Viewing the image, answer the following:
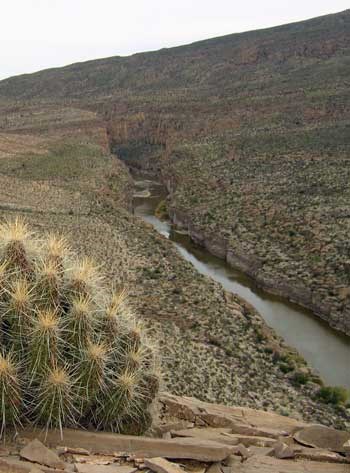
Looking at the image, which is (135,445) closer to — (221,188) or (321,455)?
(321,455)

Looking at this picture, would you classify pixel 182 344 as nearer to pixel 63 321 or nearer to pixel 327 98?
pixel 63 321

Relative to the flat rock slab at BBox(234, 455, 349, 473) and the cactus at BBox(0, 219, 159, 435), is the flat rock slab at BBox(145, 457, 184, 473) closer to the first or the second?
the flat rock slab at BBox(234, 455, 349, 473)

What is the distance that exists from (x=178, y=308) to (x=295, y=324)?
5.87 metres

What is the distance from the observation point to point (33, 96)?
103500 millimetres

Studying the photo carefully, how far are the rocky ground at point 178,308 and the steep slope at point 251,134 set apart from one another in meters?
4.83

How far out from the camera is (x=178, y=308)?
20297mm

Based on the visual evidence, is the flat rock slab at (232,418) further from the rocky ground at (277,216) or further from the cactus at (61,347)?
the rocky ground at (277,216)

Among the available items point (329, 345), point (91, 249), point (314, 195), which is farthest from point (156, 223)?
point (329, 345)

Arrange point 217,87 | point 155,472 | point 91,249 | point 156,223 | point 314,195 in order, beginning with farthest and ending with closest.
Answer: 1. point 217,87
2. point 156,223
3. point 314,195
4. point 91,249
5. point 155,472

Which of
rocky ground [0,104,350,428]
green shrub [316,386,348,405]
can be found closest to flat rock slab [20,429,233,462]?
rocky ground [0,104,350,428]

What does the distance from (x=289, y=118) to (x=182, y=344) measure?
41.2m

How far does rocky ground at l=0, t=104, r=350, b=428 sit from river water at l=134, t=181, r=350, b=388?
5.11 ft

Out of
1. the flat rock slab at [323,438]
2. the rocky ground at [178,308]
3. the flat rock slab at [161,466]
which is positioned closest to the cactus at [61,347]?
the flat rock slab at [161,466]

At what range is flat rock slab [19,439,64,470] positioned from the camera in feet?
24.0
